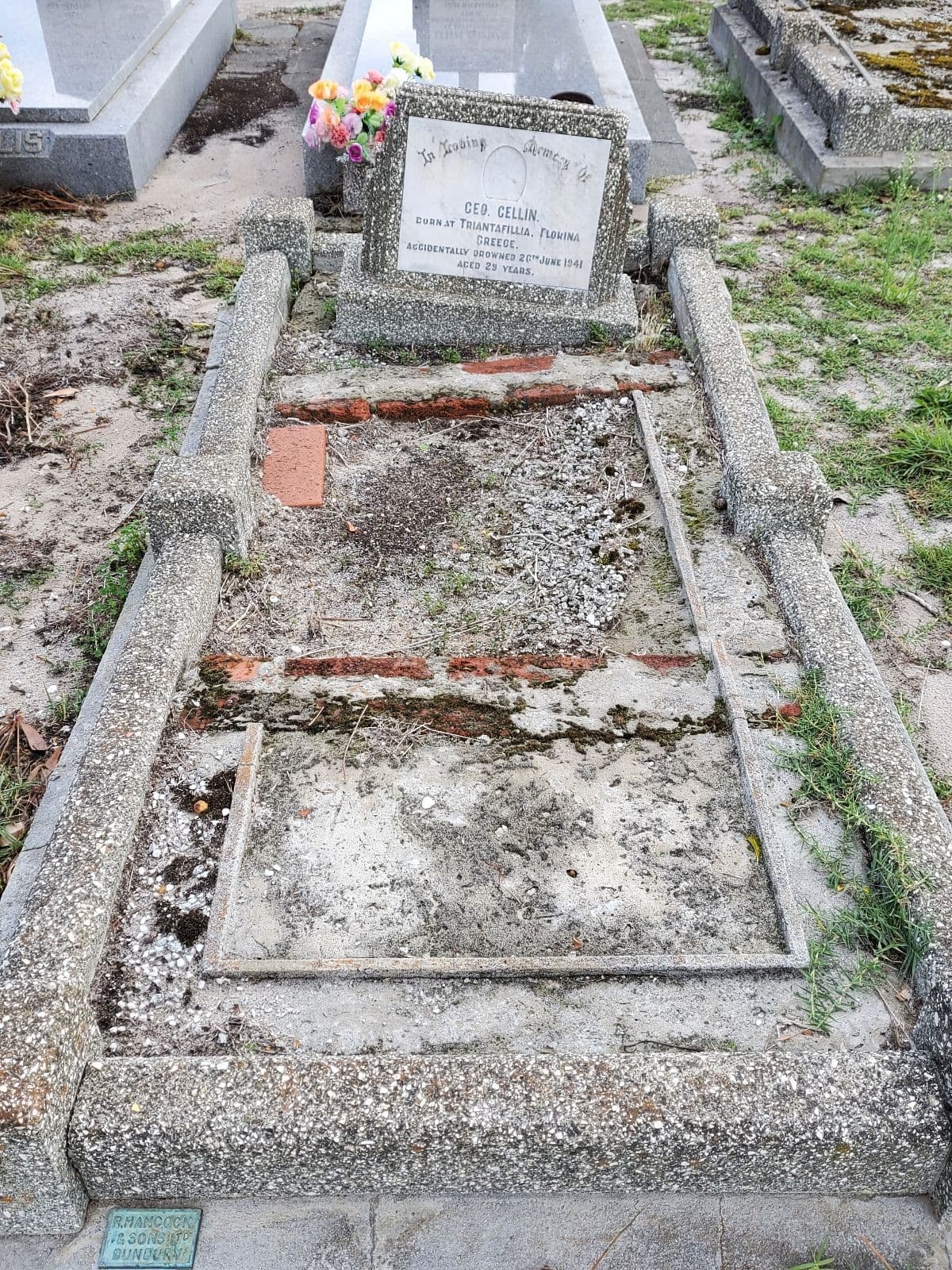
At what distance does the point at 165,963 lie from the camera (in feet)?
7.94

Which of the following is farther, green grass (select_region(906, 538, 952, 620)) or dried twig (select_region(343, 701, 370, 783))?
green grass (select_region(906, 538, 952, 620))

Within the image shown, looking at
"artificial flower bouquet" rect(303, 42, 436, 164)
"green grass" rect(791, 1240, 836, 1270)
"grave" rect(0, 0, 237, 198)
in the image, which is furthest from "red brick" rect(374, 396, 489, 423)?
"grave" rect(0, 0, 237, 198)

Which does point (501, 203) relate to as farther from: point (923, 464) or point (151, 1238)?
point (151, 1238)

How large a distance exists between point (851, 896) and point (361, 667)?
1.55 m

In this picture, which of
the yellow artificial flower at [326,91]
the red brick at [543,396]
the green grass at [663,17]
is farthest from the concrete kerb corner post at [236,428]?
the green grass at [663,17]

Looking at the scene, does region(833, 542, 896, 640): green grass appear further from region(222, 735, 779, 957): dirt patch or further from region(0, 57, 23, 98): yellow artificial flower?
region(0, 57, 23, 98): yellow artificial flower

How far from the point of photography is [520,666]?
317 centimetres

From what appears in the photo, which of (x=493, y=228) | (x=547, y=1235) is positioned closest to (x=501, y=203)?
(x=493, y=228)

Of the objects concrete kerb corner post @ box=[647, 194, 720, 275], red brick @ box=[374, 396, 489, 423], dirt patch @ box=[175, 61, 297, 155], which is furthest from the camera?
dirt patch @ box=[175, 61, 297, 155]

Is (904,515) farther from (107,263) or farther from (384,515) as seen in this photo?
(107,263)

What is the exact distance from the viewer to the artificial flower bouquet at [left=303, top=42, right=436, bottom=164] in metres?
4.86

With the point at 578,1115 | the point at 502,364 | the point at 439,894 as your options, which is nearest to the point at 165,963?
the point at 439,894

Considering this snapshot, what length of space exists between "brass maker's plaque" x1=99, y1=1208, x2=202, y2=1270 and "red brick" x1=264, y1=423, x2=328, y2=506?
100 inches

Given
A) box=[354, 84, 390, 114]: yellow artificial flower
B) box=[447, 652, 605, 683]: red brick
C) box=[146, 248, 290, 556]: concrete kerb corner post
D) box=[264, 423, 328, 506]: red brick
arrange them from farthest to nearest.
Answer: box=[354, 84, 390, 114]: yellow artificial flower, box=[264, 423, 328, 506]: red brick, box=[146, 248, 290, 556]: concrete kerb corner post, box=[447, 652, 605, 683]: red brick
